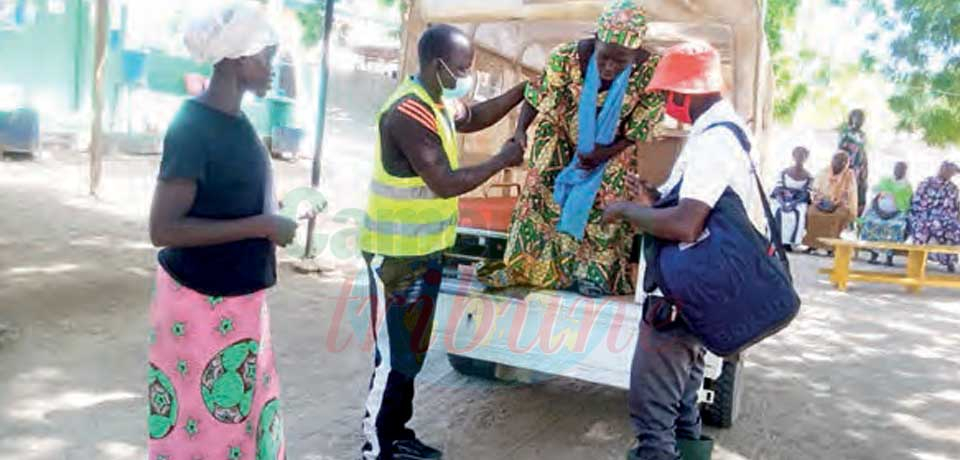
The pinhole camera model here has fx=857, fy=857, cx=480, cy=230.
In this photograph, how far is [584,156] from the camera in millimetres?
3713

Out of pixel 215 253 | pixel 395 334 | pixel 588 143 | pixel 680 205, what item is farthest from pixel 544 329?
pixel 215 253

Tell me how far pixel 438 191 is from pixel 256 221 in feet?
3.07

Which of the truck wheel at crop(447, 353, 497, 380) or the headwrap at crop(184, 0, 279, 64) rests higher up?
the headwrap at crop(184, 0, 279, 64)

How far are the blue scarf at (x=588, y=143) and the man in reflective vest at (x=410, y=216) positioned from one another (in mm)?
519

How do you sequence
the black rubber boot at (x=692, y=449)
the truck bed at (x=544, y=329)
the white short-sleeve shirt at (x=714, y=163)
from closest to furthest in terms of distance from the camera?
1. the white short-sleeve shirt at (x=714, y=163)
2. the black rubber boot at (x=692, y=449)
3. the truck bed at (x=544, y=329)

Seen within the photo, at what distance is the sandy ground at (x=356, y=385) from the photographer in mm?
3797

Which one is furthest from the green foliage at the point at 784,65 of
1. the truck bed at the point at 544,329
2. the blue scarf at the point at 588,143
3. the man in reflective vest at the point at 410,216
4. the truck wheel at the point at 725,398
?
the man in reflective vest at the point at 410,216

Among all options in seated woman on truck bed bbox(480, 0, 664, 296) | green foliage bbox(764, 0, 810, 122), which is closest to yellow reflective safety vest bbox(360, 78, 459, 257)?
seated woman on truck bed bbox(480, 0, 664, 296)

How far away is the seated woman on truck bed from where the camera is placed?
142 inches

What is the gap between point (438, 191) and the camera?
119 inches

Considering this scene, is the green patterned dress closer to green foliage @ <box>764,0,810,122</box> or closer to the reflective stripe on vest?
the reflective stripe on vest

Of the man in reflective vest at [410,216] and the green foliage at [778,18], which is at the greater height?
the green foliage at [778,18]

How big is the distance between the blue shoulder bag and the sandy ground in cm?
138

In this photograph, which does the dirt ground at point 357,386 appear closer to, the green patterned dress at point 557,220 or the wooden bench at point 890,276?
the green patterned dress at point 557,220
